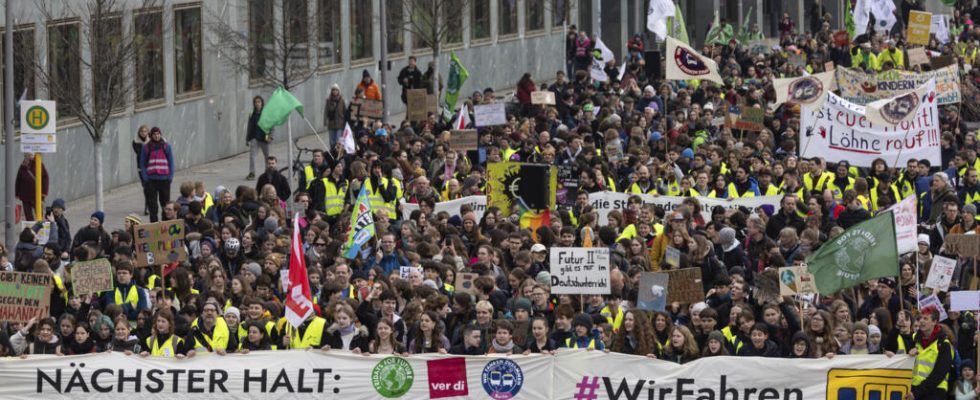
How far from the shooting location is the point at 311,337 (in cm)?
1666

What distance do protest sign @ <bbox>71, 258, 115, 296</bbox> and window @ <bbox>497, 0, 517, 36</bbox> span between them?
32.0 metres

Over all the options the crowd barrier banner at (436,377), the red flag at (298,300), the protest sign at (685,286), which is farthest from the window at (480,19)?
the crowd barrier banner at (436,377)

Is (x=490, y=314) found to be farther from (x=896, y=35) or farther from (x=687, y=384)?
(x=896, y=35)

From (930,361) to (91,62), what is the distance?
15709 mm

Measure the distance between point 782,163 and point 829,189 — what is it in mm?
1720

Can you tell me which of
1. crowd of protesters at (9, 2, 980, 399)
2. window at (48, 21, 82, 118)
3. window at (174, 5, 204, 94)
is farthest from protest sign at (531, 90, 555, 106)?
window at (48, 21, 82, 118)

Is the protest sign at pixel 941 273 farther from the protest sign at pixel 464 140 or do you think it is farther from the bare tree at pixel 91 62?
the bare tree at pixel 91 62

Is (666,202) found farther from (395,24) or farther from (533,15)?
(533,15)

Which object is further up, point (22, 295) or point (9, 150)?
point (9, 150)

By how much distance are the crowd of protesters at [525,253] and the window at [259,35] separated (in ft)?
16.8

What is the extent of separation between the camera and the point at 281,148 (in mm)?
36625

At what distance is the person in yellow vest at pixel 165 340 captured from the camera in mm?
16422

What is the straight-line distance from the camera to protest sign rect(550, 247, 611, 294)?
56.6ft

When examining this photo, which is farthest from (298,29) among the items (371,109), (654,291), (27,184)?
(654,291)
